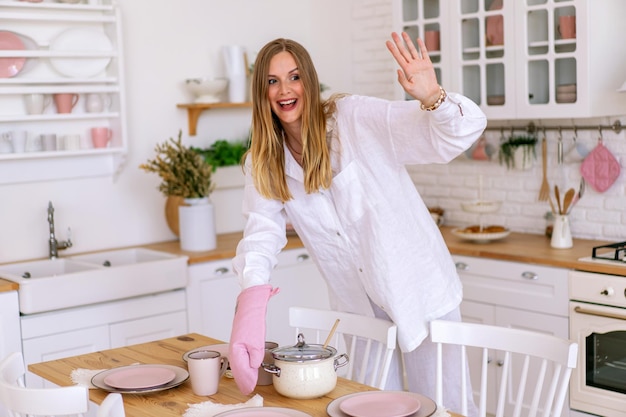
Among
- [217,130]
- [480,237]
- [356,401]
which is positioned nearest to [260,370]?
[356,401]

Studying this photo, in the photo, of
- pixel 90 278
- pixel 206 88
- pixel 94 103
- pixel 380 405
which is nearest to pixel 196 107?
pixel 206 88

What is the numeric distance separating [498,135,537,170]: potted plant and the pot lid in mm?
2608

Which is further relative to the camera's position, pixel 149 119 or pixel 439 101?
pixel 149 119

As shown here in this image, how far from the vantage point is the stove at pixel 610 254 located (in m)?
3.74

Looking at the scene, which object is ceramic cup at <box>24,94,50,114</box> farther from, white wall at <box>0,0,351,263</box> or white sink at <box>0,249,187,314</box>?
white sink at <box>0,249,187,314</box>

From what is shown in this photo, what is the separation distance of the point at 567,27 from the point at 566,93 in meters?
0.29

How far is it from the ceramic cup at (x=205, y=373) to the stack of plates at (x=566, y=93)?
7.76ft

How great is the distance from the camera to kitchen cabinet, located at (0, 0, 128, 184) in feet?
13.9

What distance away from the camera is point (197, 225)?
4484 mm

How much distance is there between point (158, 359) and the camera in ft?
8.75

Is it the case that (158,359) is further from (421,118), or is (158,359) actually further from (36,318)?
(36,318)

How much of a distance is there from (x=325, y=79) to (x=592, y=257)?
2.21 m

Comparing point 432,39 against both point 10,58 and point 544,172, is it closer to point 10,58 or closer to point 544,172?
point 544,172

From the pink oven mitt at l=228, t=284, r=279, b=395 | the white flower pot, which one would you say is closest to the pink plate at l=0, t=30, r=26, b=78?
the white flower pot
